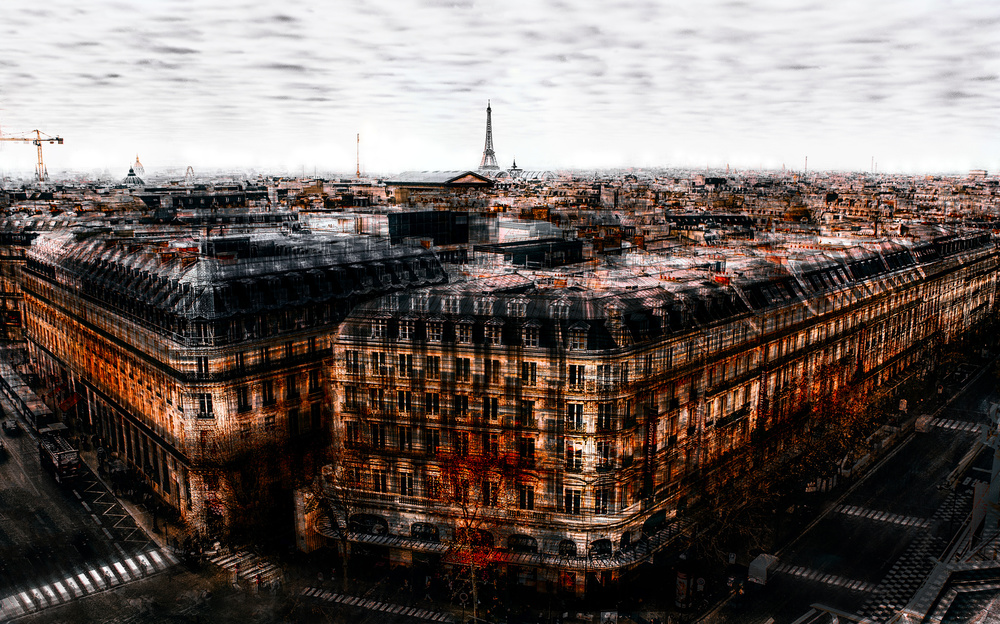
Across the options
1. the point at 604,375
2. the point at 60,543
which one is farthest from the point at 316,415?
the point at 604,375

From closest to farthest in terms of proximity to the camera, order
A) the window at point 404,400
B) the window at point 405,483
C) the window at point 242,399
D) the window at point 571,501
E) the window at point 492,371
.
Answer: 1. the window at point 571,501
2. the window at point 492,371
3. the window at point 404,400
4. the window at point 405,483
5. the window at point 242,399

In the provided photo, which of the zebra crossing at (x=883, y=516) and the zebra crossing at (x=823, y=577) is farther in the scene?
the zebra crossing at (x=883, y=516)

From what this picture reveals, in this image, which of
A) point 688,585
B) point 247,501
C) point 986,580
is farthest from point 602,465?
point 247,501

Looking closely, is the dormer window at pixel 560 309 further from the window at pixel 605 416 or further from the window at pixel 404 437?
the window at pixel 404 437

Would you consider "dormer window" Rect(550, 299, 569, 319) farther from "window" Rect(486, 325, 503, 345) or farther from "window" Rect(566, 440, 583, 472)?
"window" Rect(566, 440, 583, 472)

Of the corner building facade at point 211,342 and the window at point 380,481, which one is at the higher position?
the corner building facade at point 211,342

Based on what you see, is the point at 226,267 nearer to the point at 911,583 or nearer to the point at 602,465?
the point at 602,465

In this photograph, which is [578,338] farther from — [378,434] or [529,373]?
[378,434]

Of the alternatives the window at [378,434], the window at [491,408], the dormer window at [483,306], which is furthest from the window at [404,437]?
the dormer window at [483,306]
